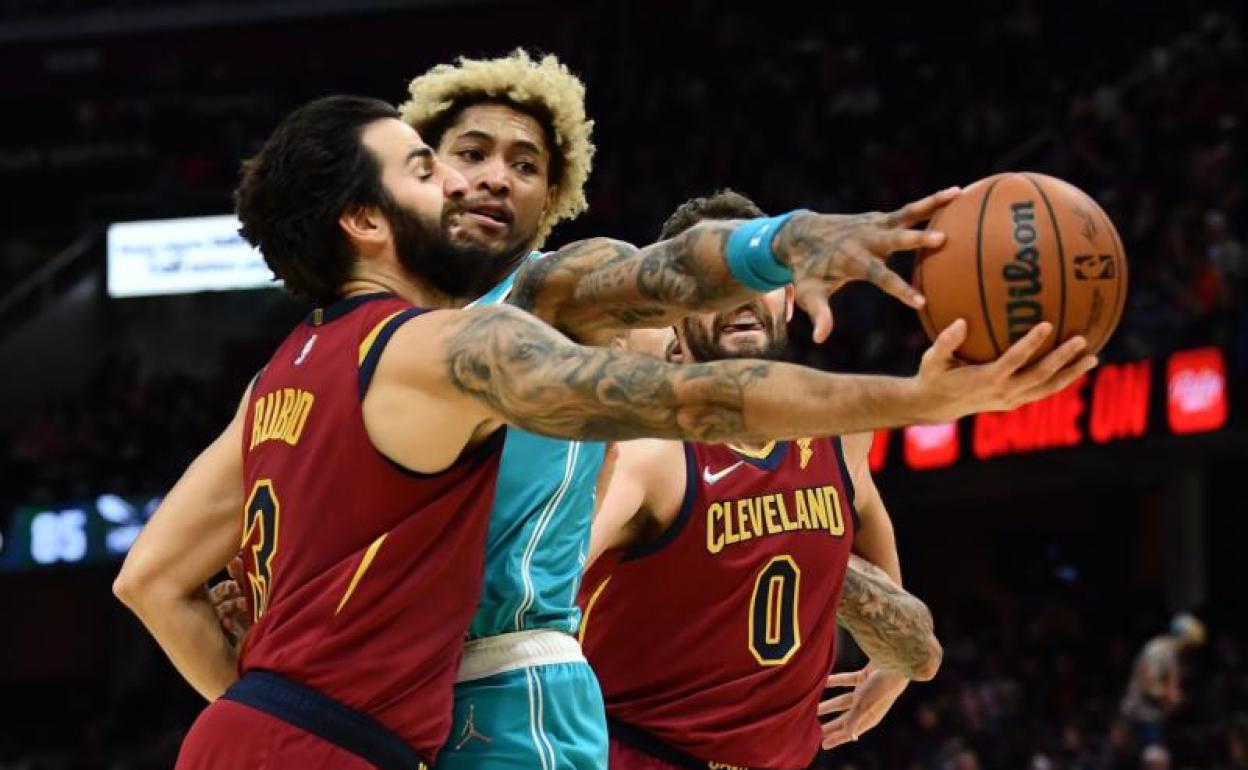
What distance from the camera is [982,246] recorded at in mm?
3223

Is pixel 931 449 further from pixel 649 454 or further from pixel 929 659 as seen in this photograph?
pixel 649 454

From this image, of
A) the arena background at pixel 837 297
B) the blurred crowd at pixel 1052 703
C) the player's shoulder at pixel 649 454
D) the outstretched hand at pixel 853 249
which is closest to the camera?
the outstretched hand at pixel 853 249

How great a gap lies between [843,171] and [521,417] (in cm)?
1496

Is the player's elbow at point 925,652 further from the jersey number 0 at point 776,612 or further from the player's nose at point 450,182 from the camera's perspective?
the player's nose at point 450,182

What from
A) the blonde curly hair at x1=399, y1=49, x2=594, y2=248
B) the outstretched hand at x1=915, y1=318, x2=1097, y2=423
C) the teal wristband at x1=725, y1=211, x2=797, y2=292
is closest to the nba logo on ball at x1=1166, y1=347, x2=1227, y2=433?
the blonde curly hair at x1=399, y1=49, x2=594, y2=248

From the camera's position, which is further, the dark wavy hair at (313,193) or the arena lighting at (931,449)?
the arena lighting at (931,449)

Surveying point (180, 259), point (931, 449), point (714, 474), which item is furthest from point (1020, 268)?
point (180, 259)

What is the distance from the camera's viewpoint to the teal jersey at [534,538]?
4.11 m

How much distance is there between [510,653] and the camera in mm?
4105

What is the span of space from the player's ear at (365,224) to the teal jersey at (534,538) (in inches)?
20.1

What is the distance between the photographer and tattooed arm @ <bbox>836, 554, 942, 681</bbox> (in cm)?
548

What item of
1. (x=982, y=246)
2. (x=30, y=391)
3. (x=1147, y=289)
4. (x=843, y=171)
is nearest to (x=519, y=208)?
(x=982, y=246)

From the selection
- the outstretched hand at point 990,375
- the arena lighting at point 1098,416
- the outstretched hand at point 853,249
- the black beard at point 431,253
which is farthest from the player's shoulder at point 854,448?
the arena lighting at point 1098,416

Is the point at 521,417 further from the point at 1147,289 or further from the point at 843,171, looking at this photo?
the point at 843,171
